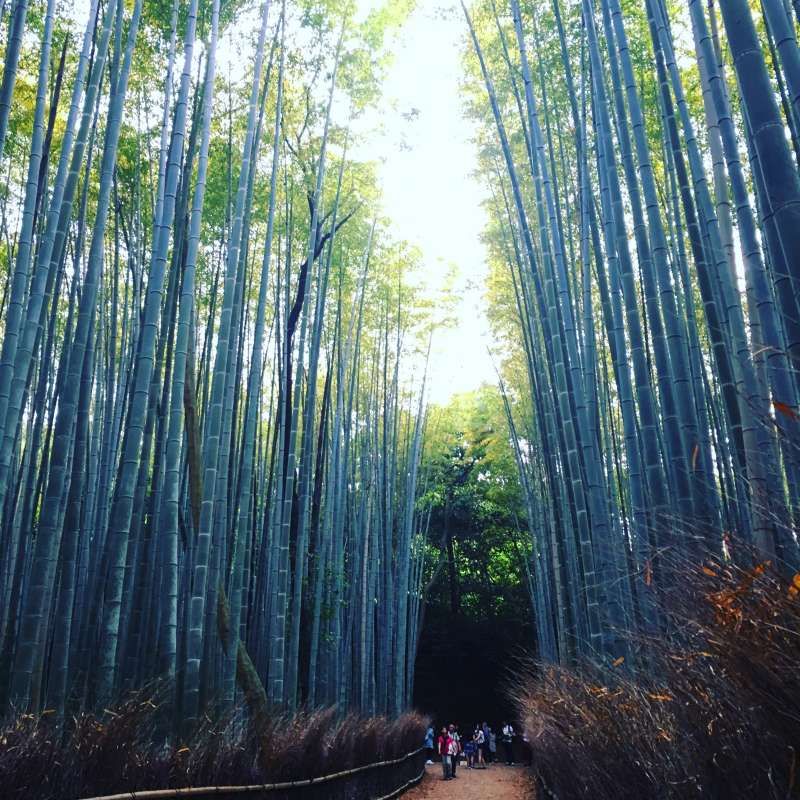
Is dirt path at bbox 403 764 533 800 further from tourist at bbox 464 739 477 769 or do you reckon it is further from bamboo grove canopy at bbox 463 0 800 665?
bamboo grove canopy at bbox 463 0 800 665

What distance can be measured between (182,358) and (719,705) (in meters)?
3.02

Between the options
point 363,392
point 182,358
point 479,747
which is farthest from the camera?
point 479,747

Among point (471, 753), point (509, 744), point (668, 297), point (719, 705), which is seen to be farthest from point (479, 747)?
point (719, 705)

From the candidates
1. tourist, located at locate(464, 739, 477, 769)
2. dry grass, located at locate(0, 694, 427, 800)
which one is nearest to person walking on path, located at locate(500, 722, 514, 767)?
tourist, located at locate(464, 739, 477, 769)

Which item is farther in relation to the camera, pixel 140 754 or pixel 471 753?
pixel 471 753

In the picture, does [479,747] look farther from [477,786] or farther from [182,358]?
[182,358]

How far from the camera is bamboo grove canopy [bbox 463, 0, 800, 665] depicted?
5.66 ft

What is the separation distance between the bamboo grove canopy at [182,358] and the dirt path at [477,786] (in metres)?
1.13

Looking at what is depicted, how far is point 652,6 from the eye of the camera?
297 cm

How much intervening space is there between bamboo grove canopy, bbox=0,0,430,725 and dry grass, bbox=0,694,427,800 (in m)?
0.28

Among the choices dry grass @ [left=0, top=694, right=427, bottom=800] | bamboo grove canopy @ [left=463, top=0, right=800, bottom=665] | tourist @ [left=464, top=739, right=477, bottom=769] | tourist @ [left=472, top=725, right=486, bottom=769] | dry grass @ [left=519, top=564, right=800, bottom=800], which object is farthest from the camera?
tourist @ [left=464, top=739, right=477, bottom=769]

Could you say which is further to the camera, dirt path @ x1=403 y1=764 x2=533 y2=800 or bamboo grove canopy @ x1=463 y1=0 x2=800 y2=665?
dirt path @ x1=403 y1=764 x2=533 y2=800

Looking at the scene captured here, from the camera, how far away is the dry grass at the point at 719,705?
3.66ft

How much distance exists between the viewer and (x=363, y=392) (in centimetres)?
930
